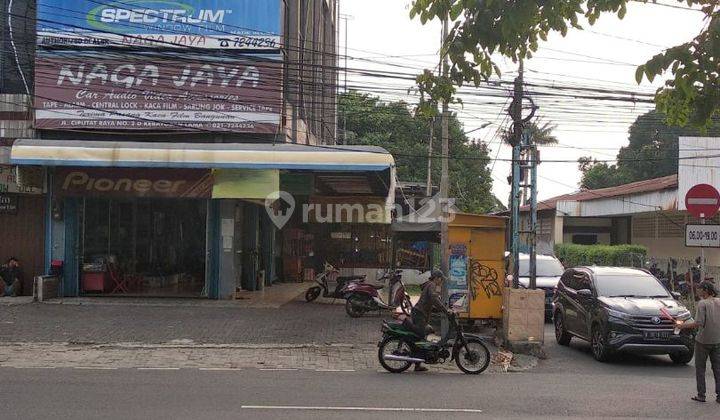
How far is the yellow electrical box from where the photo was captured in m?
15.2

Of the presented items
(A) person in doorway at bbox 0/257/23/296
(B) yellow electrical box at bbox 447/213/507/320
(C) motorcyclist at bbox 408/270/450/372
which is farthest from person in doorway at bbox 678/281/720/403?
(A) person in doorway at bbox 0/257/23/296

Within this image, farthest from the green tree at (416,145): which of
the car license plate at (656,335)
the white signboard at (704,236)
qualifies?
the car license plate at (656,335)

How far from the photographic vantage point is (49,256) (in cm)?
1864

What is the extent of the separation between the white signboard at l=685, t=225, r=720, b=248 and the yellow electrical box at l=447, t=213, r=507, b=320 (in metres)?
4.10

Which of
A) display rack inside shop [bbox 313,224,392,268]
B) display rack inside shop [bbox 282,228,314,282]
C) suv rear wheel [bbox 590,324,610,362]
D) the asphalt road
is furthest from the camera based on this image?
display rack inside shop [bbox 282,228,314,282]

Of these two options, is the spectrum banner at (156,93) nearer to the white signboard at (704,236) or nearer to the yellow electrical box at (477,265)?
the yellow electrical box at (477,265)

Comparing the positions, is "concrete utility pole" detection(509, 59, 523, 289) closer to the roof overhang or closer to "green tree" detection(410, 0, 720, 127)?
the roof overhang

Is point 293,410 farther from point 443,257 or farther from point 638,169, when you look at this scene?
point 638,169

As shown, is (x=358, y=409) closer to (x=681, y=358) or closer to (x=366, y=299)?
(x=681, y=358)

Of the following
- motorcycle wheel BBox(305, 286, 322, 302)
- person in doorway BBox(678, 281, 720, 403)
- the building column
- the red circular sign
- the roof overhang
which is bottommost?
motorcycle wheel BBox(305, 286, 322, 302)

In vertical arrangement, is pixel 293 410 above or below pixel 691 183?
below

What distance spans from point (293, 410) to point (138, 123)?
12.6 meters

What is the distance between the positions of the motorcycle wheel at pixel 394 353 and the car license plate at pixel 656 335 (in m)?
4.24

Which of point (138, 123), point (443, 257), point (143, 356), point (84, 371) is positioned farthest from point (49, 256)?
point (443, 257)
